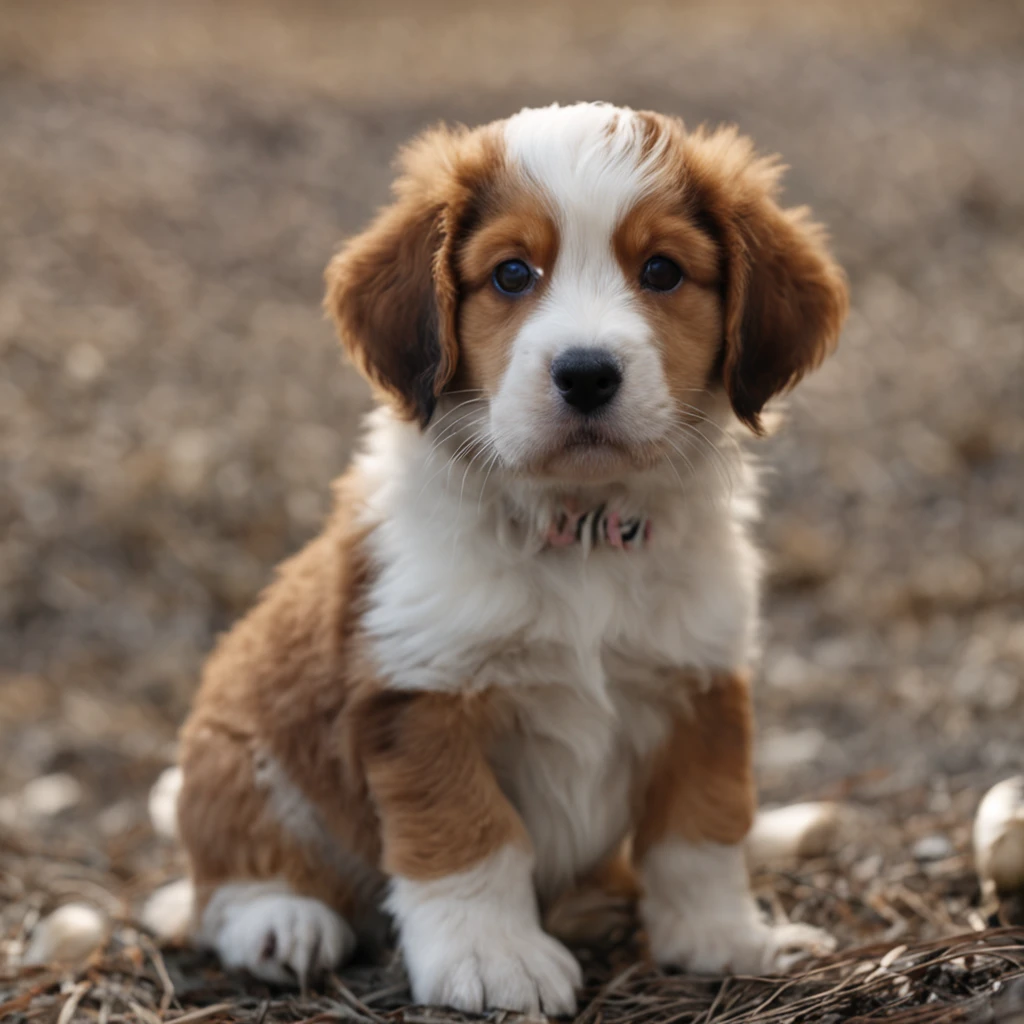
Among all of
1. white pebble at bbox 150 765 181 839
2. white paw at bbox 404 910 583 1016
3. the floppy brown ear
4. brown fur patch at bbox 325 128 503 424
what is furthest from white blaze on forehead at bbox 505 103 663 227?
white pebble at bbox 150 765 181 839

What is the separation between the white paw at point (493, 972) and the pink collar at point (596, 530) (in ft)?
3.32

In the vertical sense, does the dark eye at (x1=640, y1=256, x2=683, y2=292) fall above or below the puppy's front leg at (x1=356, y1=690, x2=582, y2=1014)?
above

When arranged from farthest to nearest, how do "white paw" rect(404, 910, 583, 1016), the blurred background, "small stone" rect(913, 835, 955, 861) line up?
the blurred background, "small stone" rect(913, 835, 955, 861), "white paw" rect(404, 910, 583, 1016)

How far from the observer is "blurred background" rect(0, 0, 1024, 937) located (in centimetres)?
585

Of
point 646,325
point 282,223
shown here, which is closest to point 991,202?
point 282,223

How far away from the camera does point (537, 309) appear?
10.7 feet

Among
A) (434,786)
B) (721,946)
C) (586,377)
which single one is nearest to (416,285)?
(586,377)

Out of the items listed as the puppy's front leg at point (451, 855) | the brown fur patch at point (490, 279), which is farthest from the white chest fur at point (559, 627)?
the brown fur patch at point (490, 279)

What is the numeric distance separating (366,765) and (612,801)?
28.8 inches

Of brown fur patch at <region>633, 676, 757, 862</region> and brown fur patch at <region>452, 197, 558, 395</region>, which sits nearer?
brown fur patch at <region>452, 197, 558, 395</region>

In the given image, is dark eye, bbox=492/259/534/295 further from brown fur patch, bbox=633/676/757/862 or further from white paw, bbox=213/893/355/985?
white paw, bbox=213/893/355/985

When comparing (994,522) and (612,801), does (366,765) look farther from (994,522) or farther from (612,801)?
(994,522)

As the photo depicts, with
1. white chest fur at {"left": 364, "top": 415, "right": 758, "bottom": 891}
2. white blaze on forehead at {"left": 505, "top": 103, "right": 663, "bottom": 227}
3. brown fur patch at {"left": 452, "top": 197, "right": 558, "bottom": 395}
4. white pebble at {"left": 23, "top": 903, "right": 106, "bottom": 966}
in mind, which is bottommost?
white pebble at {"left": 23, "top": 903, "right": 106, "bottom": 966}

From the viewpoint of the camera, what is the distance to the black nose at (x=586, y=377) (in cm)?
307
